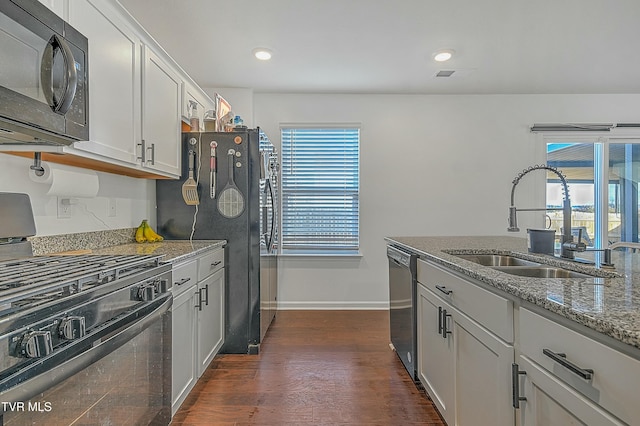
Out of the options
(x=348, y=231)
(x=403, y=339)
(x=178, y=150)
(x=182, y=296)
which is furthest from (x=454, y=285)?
(x=348, y=231)

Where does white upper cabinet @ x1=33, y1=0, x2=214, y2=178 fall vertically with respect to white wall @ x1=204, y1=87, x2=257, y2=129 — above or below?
below

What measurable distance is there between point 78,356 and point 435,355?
1607 mm

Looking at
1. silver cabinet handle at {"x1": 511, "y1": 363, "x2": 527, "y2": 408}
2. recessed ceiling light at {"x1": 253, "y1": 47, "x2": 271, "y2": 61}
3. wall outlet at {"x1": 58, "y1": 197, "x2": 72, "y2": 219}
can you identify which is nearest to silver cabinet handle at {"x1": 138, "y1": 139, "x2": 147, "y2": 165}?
wall outlet at {"x1": 58, "y1": 197, "x2": 72, "y2": 219}

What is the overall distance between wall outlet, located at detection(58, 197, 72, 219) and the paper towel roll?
9cm

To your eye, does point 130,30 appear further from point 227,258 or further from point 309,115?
point 309,115

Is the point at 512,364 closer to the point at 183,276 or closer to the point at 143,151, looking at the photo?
the point at 183,276

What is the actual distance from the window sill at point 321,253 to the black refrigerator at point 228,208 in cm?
126

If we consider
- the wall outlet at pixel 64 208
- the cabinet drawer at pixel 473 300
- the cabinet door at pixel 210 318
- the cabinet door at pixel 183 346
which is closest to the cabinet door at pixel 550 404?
the cabinet drawer at pixel 473 300

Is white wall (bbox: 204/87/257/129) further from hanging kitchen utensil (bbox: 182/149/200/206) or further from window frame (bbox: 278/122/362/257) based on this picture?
hanging kitchen utensil (bbox: 182/149/200/206)

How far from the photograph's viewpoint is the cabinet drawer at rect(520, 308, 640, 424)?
0.72 m

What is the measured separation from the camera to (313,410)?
6.46 feet

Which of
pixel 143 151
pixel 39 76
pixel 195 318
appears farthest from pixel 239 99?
pixel 39 76

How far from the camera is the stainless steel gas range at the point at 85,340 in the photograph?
2.81 feet

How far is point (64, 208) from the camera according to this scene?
1.89 meters
